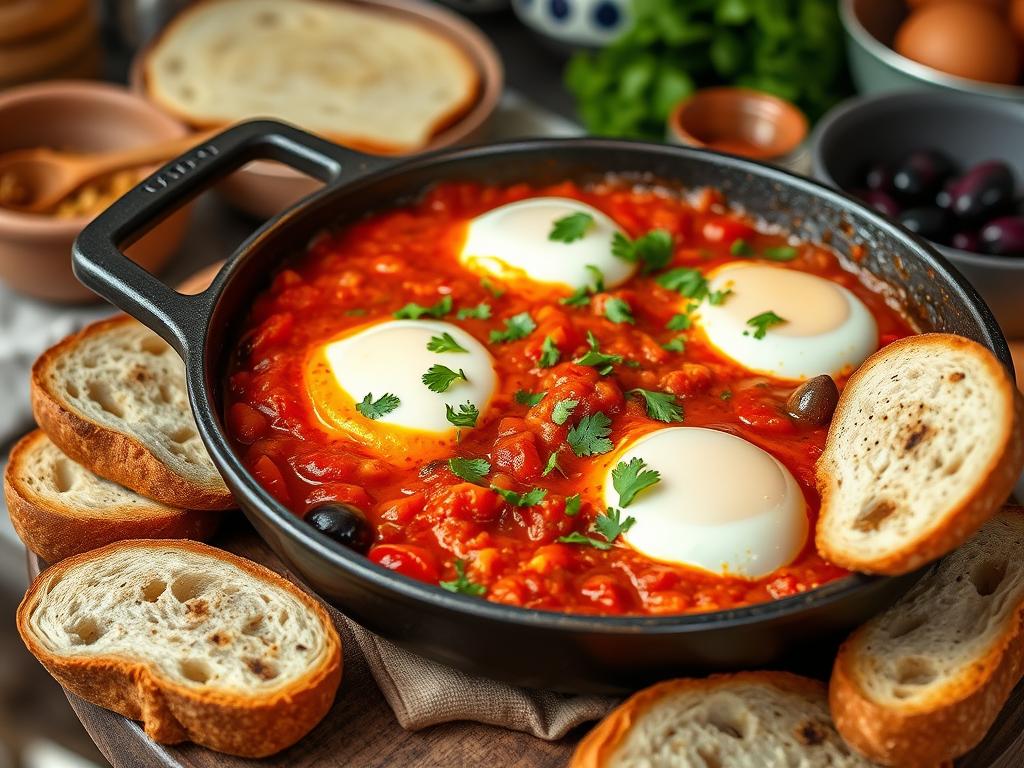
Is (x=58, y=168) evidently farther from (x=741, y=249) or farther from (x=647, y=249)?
(x=741, y=249)

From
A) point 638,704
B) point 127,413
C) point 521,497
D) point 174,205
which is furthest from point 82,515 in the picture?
point 638,704

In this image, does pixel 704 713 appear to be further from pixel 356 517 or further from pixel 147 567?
pixel 147 567

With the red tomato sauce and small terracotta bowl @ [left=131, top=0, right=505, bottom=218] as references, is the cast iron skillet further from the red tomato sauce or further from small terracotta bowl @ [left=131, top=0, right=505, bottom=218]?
small terracotta bowl @ [left=131, top=0, right=505, bottom=218]

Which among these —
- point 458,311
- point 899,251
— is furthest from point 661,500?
point 899,251

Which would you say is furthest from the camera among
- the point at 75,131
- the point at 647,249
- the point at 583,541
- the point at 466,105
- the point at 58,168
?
the point at 466,105

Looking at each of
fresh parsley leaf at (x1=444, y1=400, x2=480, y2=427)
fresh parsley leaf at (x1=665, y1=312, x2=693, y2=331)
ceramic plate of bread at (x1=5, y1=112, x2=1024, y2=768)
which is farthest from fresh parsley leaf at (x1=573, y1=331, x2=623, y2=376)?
fresh parsley leaf at (x1=444, y1=400, x2=480, y2=427)

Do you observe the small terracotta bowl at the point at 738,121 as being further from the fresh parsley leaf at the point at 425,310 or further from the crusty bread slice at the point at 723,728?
the crusty bread slice at the point at 723,728
